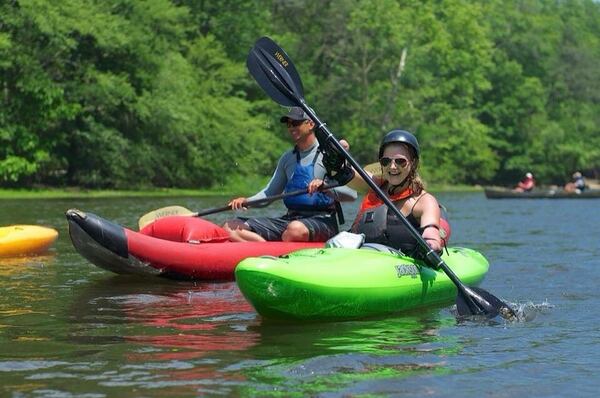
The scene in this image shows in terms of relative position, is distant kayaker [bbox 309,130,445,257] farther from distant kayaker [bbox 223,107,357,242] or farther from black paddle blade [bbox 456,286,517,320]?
distant kayaker [bbox 223,107,357,242]

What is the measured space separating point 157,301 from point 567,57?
49659 millimetres

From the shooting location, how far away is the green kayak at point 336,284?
5445 mm

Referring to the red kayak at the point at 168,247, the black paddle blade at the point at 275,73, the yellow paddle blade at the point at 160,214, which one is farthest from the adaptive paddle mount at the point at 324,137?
the yellow paddle blade at the point at 160,214

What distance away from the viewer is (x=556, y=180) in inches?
2041

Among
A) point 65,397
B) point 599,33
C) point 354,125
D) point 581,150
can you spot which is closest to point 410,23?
point 354,125

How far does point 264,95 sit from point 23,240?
28.4 meters

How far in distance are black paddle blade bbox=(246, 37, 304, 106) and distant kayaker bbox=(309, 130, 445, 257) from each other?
1.31 metres

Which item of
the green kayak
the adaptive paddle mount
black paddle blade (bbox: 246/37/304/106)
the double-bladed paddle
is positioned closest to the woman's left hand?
the double-bladed paddle

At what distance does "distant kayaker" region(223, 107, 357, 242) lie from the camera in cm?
761

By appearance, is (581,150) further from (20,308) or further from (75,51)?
(20,308)

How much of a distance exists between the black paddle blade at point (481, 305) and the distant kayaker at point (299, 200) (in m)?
1.58

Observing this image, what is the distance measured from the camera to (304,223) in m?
7.77

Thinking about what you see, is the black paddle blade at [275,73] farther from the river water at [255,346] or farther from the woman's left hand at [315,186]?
the river water at [255,346]

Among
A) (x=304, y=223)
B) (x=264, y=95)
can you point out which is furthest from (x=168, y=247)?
(x=264, y=95)
